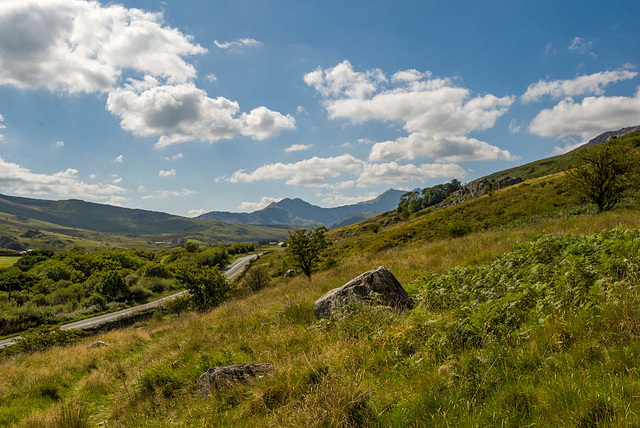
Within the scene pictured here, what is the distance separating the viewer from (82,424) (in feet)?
19.3

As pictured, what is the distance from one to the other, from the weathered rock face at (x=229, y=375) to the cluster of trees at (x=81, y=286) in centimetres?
3172

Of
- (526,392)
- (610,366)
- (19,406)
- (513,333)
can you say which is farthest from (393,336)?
(19,406)

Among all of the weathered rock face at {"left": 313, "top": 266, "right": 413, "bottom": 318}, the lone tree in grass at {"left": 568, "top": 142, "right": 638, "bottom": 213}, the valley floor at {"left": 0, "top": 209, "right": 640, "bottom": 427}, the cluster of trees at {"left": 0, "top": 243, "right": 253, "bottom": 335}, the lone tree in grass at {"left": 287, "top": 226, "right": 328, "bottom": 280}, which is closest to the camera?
the valley floor at {"left": 0, "top": 209, "right": 640, "bottom": 427}

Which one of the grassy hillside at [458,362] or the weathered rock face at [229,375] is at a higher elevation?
the grassy hillside at [458,362]

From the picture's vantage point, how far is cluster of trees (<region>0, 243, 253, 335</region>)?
37906 mm

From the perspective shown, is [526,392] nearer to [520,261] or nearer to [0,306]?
[520,261]

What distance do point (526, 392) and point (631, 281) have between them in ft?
10.8

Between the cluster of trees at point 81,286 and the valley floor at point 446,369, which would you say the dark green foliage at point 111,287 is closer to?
the cluster of trees at point 81,286

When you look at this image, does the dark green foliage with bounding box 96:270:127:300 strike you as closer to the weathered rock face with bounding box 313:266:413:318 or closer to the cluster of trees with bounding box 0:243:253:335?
the cluster of trees with bounding box 0:243:253:335

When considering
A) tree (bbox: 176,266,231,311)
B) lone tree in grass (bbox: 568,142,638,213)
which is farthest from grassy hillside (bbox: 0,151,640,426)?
tree (bbox: 176,266,231,311)

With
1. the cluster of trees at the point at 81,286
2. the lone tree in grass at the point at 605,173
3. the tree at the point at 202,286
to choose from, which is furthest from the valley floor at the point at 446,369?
the cluster of trees at the point at 81,286

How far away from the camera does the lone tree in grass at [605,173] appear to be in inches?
1053

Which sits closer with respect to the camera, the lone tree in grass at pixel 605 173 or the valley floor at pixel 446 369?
the valley floor at pixel 446 369

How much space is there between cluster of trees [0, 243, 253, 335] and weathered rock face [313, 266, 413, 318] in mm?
30210
